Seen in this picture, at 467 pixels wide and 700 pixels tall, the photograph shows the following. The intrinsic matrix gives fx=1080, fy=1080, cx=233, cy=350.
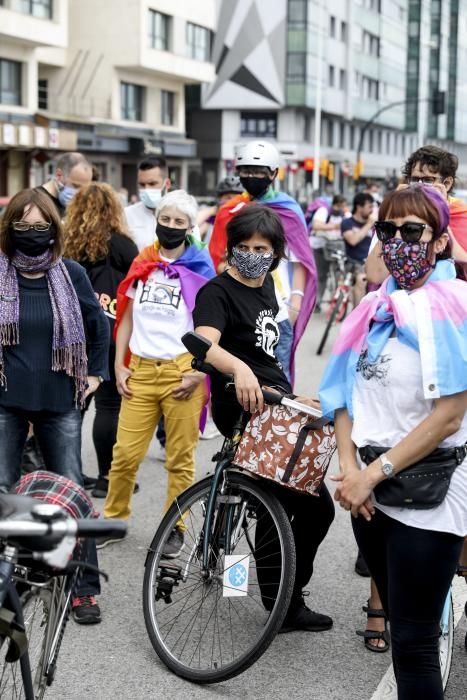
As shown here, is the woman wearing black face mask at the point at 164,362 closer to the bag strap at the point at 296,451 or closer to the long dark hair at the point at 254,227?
the long dark hair at the point at 254,227

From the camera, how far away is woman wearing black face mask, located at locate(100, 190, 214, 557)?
18.7ft

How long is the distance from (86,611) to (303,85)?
66.0 m

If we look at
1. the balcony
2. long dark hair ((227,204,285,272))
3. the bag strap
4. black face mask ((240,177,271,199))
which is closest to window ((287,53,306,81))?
the balcony

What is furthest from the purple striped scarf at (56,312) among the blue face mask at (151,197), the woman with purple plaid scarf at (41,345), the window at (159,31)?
the window at (159,31)

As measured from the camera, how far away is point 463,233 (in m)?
4.80

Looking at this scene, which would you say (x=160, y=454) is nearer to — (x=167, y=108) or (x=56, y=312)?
(x=56, y=312)

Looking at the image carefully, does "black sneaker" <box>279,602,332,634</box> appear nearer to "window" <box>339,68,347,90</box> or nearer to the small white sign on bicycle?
the small white sign on bicycle

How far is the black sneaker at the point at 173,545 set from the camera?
4.37 m

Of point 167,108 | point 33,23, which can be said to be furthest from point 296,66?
point 33,23

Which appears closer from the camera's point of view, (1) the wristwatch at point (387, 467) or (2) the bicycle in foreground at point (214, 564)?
(1) the wristwatch at point (387, 467)

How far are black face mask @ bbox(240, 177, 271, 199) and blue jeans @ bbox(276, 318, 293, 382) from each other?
0.88m

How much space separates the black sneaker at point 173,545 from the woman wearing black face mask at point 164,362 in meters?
1.32

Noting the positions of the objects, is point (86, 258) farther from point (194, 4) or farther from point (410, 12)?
point (410, 12)

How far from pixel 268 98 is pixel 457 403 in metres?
68.0
